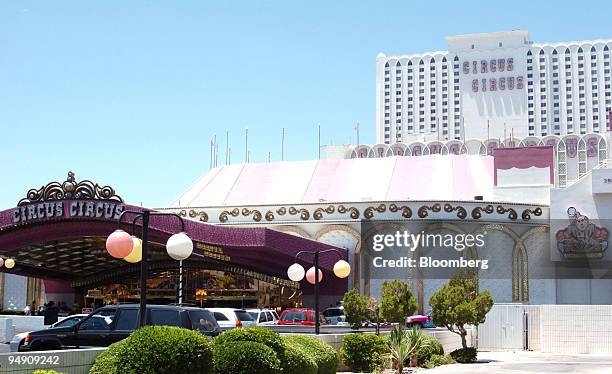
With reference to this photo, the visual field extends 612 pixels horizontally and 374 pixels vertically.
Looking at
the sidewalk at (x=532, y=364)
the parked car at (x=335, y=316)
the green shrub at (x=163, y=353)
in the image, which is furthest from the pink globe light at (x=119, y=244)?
the parked car at (x=335, y=316)

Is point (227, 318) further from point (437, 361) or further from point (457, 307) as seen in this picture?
point (457, 307)

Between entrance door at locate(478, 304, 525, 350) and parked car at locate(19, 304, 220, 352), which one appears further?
entrance door at locate(478, 304, 525, 350)

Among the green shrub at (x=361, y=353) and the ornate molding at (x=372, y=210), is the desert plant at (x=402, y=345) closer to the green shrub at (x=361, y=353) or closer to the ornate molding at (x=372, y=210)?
the green shrub at (x=361, y=353)

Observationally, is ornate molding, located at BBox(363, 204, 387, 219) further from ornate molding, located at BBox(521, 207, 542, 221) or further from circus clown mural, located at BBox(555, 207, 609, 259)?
circus clown mural, located at BBox(555, 207, 609, 259)

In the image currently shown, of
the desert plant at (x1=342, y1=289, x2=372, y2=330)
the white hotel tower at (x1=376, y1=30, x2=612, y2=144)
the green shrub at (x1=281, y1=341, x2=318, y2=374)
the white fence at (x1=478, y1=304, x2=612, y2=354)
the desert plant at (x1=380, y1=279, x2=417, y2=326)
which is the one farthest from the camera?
the white hotel tower at (x1=376, y1=30, x2=612, y2=144)

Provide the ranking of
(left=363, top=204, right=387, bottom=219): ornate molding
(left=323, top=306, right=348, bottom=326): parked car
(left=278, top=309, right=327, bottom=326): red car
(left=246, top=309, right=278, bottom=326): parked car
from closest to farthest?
(left=246, top=309, right=278, bottom=326): parked car, (left=278, top=309, right=327, bottom=326): red car, (left=323, top=306, right=348, bottom=326): parked car, (left=363, top=204, right=387, bottom=219): ornate molding

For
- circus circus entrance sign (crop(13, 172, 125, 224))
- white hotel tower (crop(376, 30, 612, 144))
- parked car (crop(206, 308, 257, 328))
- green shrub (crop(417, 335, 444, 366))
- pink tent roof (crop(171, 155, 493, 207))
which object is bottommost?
green shrub (crop(417, 335, 444, 366))

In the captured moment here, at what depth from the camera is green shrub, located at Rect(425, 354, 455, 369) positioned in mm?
26827

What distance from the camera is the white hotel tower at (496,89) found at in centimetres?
13888

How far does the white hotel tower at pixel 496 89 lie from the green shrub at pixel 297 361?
11699 centimetres

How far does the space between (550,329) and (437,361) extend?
9.37 meters

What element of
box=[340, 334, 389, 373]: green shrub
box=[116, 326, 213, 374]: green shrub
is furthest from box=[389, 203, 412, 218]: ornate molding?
box=[116, 326, 213, 374]: green shrub

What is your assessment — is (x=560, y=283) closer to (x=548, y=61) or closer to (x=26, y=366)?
(x=26, y=366)

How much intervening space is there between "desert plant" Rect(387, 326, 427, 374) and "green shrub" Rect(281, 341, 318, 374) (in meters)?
6.34
